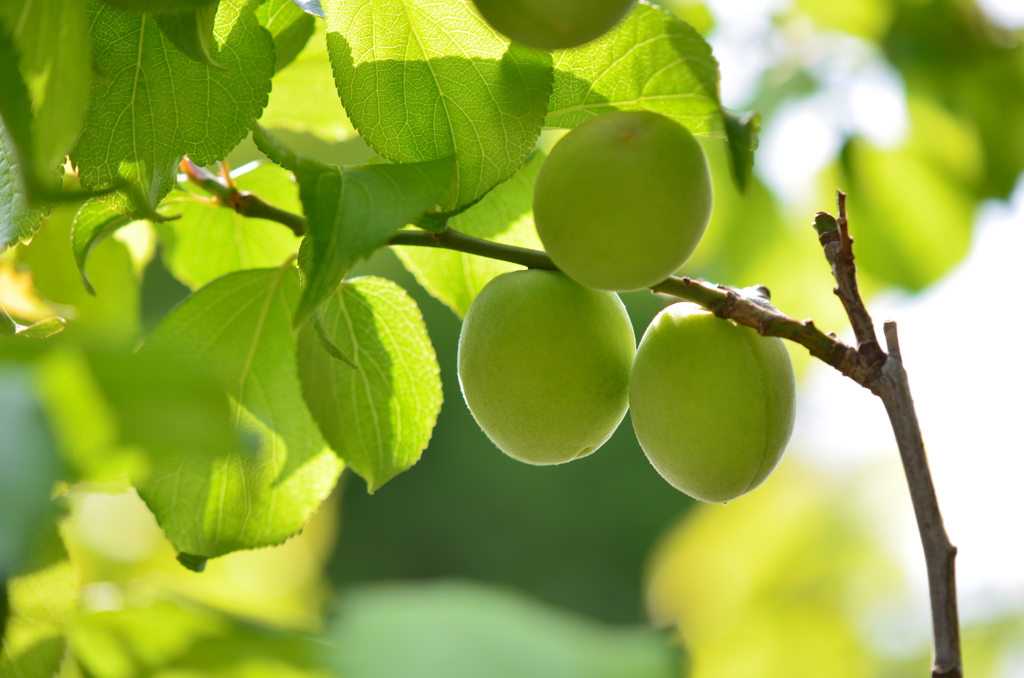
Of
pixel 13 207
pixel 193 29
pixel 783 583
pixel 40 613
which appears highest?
pixel 783 583

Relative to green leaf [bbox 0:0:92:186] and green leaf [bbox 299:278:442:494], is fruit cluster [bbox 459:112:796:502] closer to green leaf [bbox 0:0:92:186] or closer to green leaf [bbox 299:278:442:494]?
green leaf [bbox 299:278:442:494]

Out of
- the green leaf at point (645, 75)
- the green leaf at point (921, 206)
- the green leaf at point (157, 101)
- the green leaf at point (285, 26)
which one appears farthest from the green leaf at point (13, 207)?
the green leaf at point (921, 206)

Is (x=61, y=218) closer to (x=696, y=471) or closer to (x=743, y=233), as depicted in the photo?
(x=696, y=471)

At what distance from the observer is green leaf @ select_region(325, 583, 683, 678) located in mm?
270

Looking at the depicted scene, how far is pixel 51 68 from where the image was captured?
305 mm

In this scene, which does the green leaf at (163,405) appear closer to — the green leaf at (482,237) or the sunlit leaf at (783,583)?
the green leaf at (482,237)

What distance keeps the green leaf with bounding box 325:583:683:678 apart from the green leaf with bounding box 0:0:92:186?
0.59 feet

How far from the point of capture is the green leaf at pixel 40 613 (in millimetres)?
419


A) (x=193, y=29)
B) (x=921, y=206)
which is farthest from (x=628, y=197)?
(x=921, y=206)

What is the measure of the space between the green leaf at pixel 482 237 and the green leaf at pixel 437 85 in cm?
10

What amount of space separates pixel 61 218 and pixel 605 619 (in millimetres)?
6393

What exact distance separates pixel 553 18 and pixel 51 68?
0.59 ft

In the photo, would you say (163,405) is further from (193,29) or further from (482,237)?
(482,237)

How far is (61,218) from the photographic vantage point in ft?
1.95
